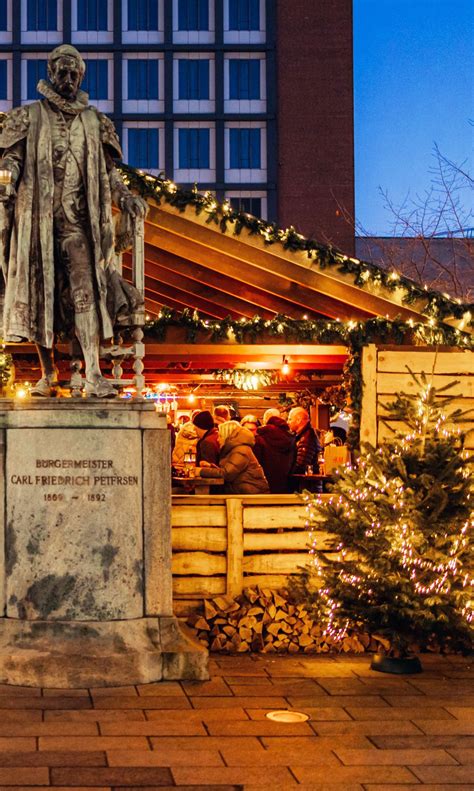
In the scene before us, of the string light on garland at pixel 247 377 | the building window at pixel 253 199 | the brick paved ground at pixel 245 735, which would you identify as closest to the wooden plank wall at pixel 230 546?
the brick paved ground at pixel 245 735

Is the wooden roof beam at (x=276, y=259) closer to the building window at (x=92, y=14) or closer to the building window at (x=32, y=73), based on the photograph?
the building window at (x=32, y=73)

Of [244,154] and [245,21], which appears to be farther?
[245,21]

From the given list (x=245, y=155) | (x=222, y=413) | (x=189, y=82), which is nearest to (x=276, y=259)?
(x=222, y=413)

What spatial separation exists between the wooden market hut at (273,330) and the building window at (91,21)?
179 feet

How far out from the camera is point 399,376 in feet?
38.2

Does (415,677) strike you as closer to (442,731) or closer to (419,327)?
(442,731)

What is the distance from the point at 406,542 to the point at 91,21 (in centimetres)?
5950

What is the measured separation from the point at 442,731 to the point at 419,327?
508cm

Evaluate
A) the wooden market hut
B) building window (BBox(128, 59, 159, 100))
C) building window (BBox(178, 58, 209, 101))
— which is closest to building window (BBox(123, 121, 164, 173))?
building window (BBox(128, 59, 159, 100))

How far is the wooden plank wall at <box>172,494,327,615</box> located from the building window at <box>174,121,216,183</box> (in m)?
54.5

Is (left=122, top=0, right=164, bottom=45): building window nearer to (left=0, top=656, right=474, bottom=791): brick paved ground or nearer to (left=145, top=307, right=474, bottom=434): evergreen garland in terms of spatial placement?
(left=145, top=307, right=474, bottom=434): evergreen garland

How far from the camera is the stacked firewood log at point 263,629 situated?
34.1 ft

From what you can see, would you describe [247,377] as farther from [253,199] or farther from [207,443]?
[253,199]

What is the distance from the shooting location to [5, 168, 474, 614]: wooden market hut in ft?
35.3
